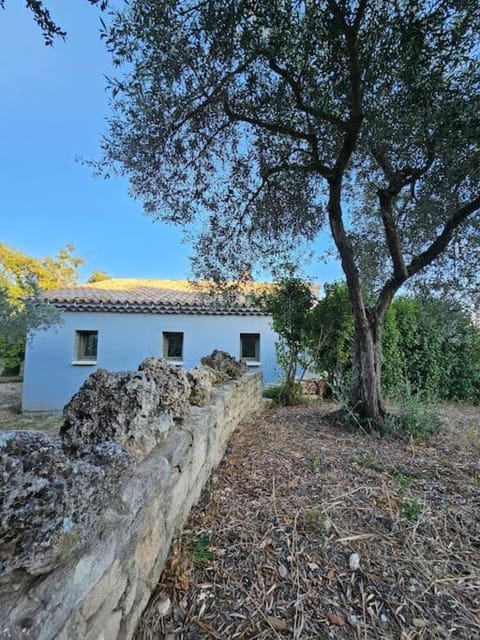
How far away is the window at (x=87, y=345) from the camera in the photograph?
10.6 metres

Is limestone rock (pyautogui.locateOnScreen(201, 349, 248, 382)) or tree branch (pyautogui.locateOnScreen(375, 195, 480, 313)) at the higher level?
tree branch (pyautogui.locateOnScreen(375, 195, 480, 313))

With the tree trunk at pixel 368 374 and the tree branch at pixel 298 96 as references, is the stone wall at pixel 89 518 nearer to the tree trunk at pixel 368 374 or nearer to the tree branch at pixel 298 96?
the tree trunk at pixel 368 374

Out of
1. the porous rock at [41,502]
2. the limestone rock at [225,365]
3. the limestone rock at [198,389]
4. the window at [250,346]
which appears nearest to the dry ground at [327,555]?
the limestone rock at [198,389]

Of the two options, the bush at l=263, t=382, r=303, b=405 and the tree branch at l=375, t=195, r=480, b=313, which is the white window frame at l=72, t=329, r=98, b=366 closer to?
the bush at l=263, t=382, r=303, b=405

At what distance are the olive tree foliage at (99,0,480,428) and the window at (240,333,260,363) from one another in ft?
19.3

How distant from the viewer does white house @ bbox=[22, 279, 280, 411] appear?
33.4 feet

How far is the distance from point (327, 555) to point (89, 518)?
1.31m

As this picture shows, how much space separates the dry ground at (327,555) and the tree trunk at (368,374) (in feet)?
3.93

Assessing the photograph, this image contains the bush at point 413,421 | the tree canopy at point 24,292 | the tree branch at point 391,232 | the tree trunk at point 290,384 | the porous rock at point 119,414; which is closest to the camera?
the porous rock at point 119,414

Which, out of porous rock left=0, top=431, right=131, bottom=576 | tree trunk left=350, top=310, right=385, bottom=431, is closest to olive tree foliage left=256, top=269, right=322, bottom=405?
tree trunk left=350, top=310, right=385, bottom=431

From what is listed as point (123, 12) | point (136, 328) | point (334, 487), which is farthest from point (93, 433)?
point (136, 328)

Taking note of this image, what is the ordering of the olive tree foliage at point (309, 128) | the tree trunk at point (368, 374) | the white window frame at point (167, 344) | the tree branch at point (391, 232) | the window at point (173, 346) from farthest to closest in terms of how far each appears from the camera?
the window at point (173, 346) < the white window frame at point (167, 344) < the tree trunk at point (368, 374) < the tree branch at point (391, 232) < the olive tree foliage at point (309, 128)

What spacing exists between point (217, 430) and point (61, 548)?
6.87ft

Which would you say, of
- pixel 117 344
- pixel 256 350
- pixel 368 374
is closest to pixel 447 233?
pixel 368 374
